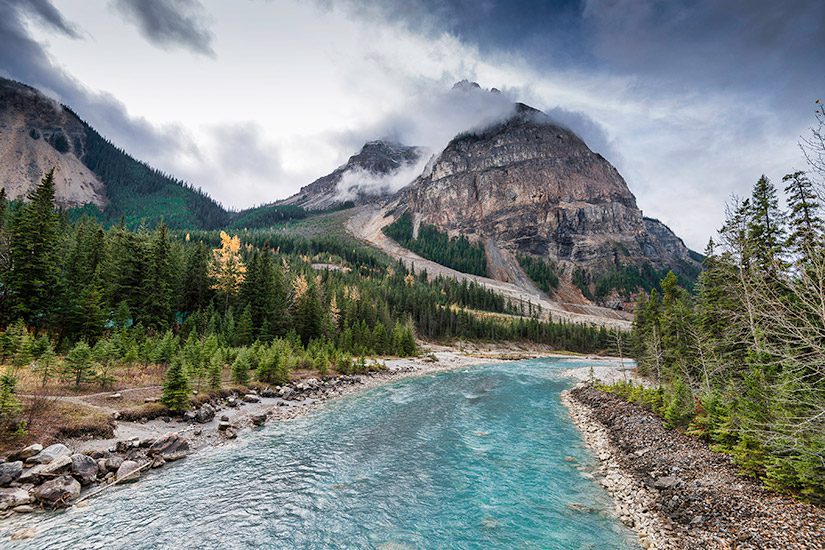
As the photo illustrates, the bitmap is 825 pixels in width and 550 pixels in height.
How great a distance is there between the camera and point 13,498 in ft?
37.6

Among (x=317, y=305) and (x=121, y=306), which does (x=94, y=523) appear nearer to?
(x=121, y=306)

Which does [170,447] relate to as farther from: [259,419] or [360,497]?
[360,497]

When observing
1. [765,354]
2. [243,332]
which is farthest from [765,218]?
[243,332]

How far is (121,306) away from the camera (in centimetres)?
3691

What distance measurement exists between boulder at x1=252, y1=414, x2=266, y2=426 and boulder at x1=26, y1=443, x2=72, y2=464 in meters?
9.63

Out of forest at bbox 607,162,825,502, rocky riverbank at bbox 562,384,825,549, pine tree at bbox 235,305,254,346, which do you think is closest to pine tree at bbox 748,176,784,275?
forest at bbox 607,162,825,502

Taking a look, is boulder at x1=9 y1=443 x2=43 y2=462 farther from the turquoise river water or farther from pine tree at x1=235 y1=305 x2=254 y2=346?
pine tree at x1=235 y1=305 x2=254 y2=346

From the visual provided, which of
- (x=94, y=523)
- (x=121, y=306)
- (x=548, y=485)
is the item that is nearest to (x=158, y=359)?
(x=121, y=306)

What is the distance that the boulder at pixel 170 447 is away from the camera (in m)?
16.4

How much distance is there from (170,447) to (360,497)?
9.82m

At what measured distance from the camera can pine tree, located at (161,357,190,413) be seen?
21.5 m

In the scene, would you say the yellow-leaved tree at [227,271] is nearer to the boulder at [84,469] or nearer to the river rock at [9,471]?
the boulder at [84,469]

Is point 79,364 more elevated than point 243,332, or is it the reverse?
point 243,332

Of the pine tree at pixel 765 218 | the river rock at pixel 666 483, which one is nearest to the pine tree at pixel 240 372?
the river rock at pixel 666 483
